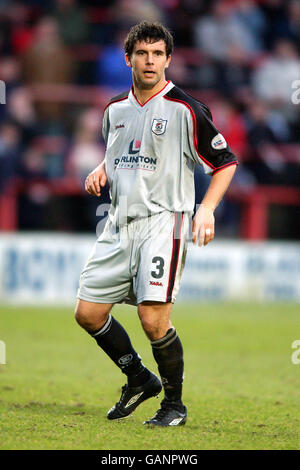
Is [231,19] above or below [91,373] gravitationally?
above

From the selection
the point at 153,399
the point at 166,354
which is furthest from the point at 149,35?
the point at 153,399

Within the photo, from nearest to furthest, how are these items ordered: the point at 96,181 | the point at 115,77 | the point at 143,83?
the point at 143,83, the point at 96,181, the point at 115,77

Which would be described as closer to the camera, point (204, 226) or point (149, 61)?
point (204, 226)

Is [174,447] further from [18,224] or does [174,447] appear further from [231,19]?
[231,19]

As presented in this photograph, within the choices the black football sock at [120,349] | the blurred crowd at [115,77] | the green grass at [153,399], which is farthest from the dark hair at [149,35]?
the blurred crowd at [115,77]

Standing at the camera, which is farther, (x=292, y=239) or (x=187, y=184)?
(x=292, y=239)

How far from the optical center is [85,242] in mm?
12148

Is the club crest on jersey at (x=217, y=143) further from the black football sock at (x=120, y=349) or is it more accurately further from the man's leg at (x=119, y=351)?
the black football sock at (x=120, y=349)

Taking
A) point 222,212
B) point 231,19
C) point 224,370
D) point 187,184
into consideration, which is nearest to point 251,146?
point 222,212

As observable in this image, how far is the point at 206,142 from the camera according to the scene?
4660mm

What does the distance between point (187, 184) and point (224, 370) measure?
A: 2.83 meters

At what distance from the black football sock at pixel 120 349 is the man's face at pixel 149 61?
4.68 feet

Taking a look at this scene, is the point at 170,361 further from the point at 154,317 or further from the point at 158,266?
the point at 158,266

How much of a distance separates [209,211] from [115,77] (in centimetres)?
938
